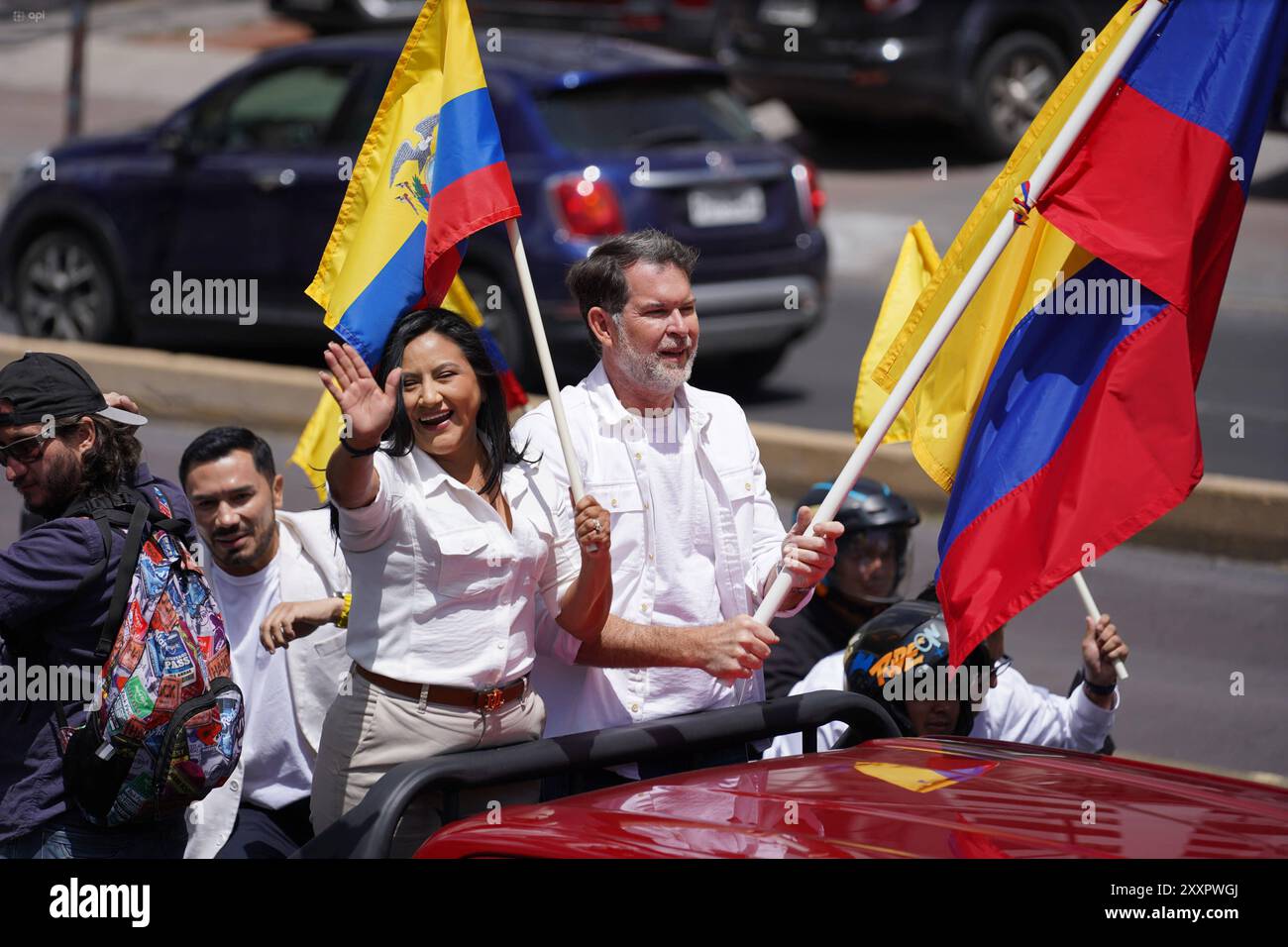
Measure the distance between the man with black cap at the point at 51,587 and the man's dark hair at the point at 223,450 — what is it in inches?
33.1

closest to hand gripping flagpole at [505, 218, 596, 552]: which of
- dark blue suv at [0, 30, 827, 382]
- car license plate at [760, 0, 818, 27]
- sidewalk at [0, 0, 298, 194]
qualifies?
dark blue suv at [0, 30, 827, 382]

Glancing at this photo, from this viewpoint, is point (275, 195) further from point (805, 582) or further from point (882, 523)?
point (805, 582)

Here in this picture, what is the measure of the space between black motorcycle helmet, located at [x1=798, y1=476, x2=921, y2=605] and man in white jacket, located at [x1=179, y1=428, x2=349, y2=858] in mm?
1649

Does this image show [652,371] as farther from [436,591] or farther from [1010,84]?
[1010,84]

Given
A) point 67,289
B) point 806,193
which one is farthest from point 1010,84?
point 67,289

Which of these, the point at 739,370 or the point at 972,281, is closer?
the point at 972,281

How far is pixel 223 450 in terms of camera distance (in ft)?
16.2

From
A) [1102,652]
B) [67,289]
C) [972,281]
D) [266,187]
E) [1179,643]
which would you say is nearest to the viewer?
[972,281]

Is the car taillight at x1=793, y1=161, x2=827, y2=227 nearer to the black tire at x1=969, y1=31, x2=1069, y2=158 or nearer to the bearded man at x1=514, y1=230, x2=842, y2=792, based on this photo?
the black tire at x1=969, y1=31, x2=1069, y2=158

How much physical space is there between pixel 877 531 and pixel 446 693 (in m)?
2.24

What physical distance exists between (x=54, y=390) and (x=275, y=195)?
281 inches

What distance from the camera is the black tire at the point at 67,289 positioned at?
11688 mm

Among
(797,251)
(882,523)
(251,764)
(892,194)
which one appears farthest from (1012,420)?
(892,194)

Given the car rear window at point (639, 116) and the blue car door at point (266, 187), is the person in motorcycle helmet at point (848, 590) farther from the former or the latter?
the blue car door at point (266, 187)
